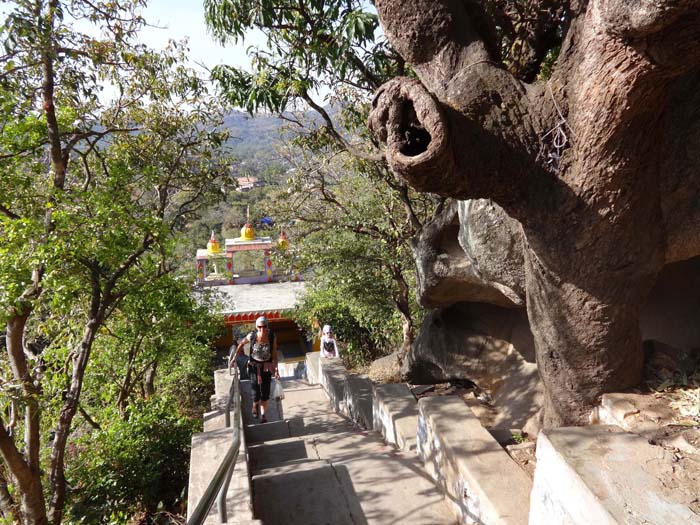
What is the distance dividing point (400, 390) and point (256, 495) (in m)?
2.35

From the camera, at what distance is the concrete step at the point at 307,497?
11.3 feet

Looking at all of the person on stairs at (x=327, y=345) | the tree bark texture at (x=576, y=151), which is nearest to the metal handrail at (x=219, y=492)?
the tree bark texture at (x=576, y=151)

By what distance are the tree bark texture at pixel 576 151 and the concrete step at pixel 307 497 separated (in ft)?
5.93

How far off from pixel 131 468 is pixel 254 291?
1614 centimetres

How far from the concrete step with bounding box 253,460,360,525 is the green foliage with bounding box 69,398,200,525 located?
8.64ft

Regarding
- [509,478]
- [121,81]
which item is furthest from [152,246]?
[509,478]

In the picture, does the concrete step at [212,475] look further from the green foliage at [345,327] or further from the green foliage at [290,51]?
the green foliage at [345,327]

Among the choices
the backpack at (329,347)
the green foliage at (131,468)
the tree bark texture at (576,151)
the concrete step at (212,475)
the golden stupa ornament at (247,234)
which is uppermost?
the golden stupa ornament at (247,234)

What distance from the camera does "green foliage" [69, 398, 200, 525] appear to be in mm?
5504

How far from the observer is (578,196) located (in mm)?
2838

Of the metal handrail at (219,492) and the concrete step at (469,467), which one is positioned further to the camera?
the concrete step at (469,467)

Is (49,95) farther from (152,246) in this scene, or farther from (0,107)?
(152,246)

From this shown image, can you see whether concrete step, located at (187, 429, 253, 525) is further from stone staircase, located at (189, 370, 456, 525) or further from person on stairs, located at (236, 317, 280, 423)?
person on stairs, located at (236, 317, 280, 423)

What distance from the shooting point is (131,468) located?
231 inches
